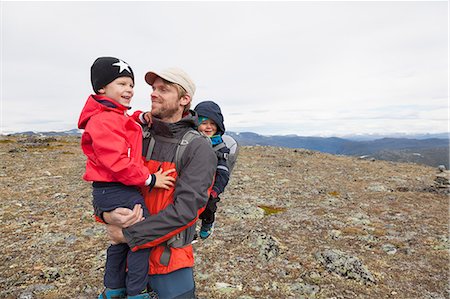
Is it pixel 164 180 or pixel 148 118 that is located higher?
pixel 148 118

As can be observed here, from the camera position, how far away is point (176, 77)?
4.03m

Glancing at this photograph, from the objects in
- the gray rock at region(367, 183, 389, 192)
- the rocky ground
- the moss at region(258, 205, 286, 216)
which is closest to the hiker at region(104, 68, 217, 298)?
the rocky ground


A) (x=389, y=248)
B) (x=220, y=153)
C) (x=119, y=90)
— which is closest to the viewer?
(x=119, y=90)

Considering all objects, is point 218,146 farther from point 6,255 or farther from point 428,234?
point 428,234

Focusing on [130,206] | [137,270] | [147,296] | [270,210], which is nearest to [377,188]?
[270,210]

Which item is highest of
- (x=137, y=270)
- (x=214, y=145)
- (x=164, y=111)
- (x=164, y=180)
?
(x=164, y=111)

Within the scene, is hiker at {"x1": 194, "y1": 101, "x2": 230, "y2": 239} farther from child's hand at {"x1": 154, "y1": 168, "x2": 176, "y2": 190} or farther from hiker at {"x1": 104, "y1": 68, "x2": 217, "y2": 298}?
child's hand at {"x1": 154, "y1": 168, "x2": 176, "y2": 190}

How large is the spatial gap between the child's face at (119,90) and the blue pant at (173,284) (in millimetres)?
2558

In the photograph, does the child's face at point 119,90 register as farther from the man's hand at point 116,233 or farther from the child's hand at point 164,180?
the man's hand at point 116,233

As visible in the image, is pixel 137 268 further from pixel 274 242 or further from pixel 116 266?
pixel 274 242

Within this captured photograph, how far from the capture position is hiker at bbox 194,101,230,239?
5.20m

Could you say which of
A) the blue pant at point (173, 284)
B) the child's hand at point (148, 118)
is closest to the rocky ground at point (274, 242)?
the blue pant at point (173, 284)

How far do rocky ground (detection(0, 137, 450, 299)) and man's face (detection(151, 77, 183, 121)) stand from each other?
15.8ft

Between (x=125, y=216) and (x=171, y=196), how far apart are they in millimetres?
648
